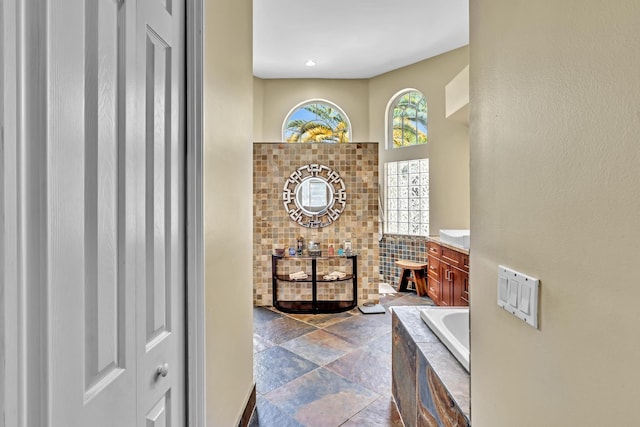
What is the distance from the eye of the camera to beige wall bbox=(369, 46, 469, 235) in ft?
15.8

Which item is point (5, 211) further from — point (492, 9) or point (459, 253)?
point (459, 253)

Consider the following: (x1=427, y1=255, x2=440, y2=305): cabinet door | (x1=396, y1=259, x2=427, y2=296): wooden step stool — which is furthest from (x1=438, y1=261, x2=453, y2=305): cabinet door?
(x1=396, y1=259, x2=427, y2=296): wooden step stool

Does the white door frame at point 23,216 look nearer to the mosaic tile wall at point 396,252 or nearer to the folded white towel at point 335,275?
the folded white towel at point 335,275

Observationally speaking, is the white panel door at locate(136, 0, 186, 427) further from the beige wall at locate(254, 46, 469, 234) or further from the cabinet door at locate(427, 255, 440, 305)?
the beige wall at locate(254, 46, 469, 234)

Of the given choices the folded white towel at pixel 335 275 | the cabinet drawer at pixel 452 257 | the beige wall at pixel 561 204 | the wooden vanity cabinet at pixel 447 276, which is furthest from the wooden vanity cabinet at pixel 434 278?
the beige wall at pixel 561 204

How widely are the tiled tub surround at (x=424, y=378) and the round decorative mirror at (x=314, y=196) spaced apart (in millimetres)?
2384

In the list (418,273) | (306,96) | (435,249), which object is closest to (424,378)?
(435,249)

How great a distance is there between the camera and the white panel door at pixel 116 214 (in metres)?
0.63

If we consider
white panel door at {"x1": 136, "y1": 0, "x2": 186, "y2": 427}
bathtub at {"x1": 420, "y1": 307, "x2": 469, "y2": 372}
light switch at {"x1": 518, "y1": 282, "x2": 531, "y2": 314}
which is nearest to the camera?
light switch at {"x1": 518, "y1": 282, "x2": 531, "y2": 314}

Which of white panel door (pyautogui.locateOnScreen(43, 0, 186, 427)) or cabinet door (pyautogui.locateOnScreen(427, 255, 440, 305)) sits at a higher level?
white panel door (pyautogui.locateOnScreen(43, 0, 186, 427))

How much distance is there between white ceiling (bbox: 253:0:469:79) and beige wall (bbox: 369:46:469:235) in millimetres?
207

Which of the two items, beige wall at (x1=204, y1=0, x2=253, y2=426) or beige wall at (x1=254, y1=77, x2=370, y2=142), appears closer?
beige wall at (x1=204, y1=0, x2=253, y2=426)

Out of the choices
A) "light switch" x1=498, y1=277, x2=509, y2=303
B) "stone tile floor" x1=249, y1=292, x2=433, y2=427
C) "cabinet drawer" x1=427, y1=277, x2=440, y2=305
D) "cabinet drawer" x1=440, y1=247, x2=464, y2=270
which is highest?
"light switch" x1=498, y1=277, x2=509, y2=303

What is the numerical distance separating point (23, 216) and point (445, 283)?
4.06 meters
